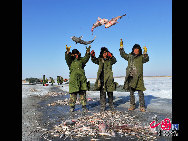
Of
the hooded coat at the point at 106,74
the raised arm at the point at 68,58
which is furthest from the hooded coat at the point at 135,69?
the raised arm at the point at 68,58

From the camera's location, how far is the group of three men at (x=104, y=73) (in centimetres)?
810

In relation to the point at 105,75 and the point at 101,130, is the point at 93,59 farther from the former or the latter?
the point at 101,130

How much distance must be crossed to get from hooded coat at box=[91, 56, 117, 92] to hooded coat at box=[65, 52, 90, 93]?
0.55 meters

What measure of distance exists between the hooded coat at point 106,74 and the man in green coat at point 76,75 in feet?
1.93

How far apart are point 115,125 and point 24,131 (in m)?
2.79

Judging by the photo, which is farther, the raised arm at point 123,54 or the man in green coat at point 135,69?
the raised arm at point 123,54

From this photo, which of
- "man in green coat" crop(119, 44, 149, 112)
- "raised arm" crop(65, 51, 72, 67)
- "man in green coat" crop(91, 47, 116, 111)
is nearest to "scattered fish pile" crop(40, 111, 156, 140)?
"man in green coat" crop(91, 47, 116, 111)

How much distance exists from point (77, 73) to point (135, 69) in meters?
2.68

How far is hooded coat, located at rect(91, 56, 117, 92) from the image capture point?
26.4 feet

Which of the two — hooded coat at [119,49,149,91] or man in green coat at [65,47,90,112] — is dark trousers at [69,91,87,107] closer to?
man in green coat at [65,47,90,112]

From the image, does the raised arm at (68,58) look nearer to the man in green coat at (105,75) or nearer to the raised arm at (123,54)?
the man in green coat at (105,75)

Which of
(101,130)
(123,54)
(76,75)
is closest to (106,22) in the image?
(123,54)

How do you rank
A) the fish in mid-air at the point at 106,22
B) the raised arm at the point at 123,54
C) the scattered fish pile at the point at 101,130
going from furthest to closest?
the raised arm at the point at 123,54 < the fish in mid-air at the point at 106,22 < the scattered fish pile at the point at 101,130

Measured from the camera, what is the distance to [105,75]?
8.13 m
